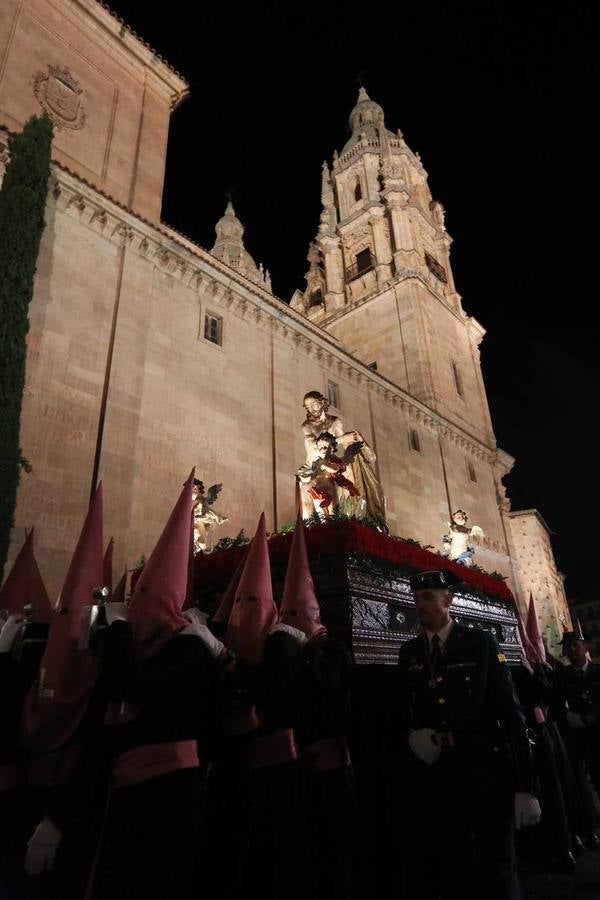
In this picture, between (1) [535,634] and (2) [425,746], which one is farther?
(1) [535,634]

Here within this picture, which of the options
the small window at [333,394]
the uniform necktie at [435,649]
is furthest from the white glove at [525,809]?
the small window at [333,394]

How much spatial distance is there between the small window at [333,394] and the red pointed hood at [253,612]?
14.9m

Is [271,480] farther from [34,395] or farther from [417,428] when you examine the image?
[417,428]

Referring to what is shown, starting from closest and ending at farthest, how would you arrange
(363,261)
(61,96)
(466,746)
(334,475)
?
(466,746), (334,475), (61,96), (363,261)

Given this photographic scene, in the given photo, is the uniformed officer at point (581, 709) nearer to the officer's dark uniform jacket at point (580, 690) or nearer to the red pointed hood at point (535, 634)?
the officer's dark uniform jacket at point (580, 690)

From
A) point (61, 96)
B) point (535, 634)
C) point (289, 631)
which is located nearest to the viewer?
point (289, 631)

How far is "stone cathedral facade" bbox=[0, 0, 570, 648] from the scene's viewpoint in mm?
11320

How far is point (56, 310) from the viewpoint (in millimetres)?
11914

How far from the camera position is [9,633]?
3.53 meters

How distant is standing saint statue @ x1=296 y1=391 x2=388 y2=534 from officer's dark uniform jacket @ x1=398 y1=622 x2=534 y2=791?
188 inches

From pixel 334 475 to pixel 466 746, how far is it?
18.3 feet

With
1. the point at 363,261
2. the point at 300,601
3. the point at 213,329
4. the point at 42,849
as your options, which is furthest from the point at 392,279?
the point at 42,849

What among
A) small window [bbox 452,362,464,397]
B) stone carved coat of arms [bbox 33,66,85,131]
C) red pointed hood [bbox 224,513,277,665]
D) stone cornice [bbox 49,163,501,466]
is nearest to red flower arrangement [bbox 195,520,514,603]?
red pointed hood [bbox 224,513,277,665]

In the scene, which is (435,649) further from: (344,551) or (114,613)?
(344,551)
